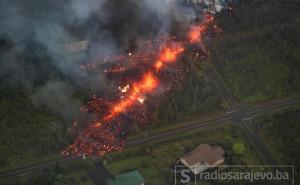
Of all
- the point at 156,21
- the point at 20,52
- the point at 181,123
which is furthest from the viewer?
the point at 156,21

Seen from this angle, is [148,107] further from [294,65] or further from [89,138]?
[294,65]

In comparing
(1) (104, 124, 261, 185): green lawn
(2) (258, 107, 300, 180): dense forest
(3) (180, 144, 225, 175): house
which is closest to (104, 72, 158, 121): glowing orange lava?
(1) (104, 124, 261, 185): green lawn

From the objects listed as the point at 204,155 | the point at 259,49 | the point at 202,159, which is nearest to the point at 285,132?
the point at 204,155

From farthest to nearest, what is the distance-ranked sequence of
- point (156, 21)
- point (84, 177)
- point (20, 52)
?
1. point (156, 21)
2. point (20, 52)
3. point (84, 177)

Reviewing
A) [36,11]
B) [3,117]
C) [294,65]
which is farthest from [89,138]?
[294,65]

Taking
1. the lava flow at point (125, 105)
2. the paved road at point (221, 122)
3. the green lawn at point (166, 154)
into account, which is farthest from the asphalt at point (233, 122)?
the lava flow at point (125, 105)

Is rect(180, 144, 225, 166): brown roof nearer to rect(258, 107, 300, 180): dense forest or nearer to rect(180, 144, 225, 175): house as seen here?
rect(180, 144, 225, 175): house
